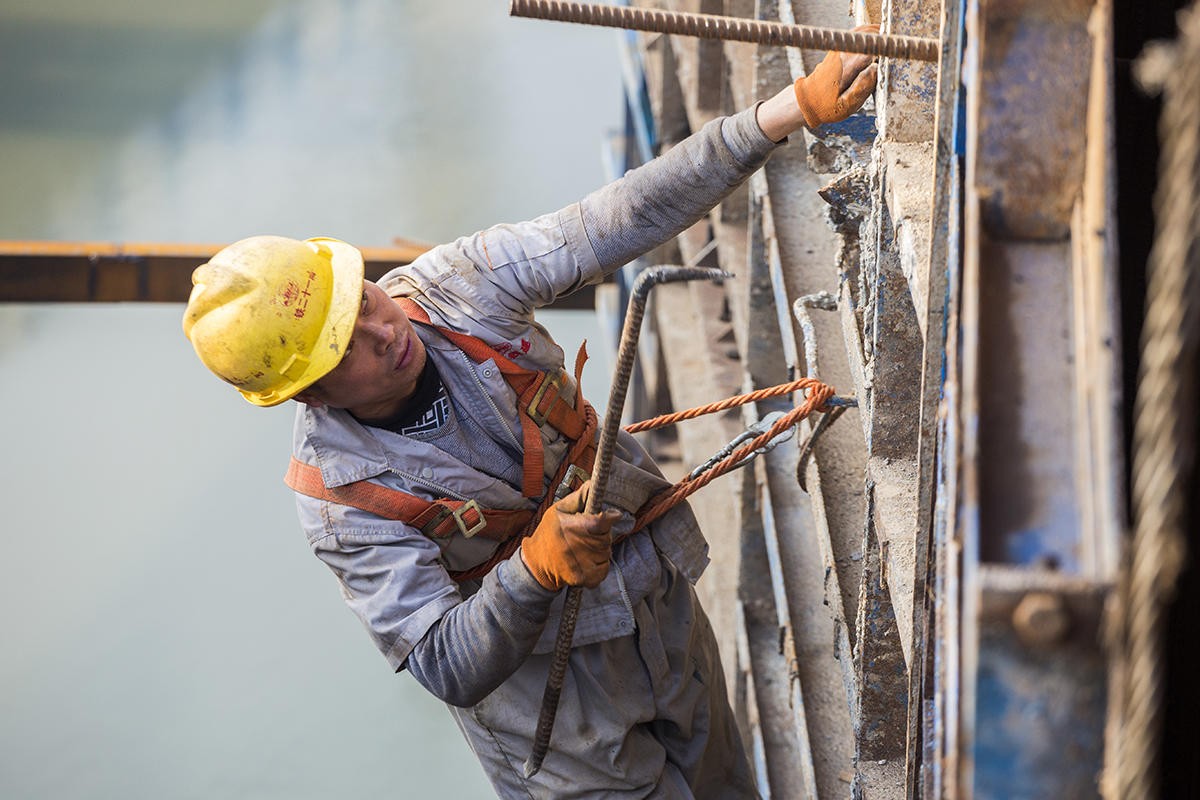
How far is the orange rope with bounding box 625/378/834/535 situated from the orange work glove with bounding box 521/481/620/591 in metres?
0.35

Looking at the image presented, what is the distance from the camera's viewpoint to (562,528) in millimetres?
2559

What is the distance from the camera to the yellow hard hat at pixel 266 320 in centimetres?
261

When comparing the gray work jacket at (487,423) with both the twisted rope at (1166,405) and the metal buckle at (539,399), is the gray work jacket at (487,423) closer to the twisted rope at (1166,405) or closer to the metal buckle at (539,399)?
the metal buckle at (539,399)

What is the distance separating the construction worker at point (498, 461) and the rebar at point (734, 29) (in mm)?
349

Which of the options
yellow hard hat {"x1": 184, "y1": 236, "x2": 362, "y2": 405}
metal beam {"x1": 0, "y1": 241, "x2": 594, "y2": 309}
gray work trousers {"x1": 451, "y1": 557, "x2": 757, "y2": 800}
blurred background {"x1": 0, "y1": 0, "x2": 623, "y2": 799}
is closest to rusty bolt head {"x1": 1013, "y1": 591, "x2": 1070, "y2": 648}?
yellow hard hat {"x1": 184, "y1": 236, "x2": 362, "y2": 405}

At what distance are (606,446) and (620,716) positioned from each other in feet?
3.13

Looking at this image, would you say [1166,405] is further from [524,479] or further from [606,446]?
[524,479]

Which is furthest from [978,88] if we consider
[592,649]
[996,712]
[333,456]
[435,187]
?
[435,187]

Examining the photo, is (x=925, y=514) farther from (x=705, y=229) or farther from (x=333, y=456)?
(x=705, y=229)

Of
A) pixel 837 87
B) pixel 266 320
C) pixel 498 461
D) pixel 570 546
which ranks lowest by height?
pixel 570 546

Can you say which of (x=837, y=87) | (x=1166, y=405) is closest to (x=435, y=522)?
(x=837, y=87)

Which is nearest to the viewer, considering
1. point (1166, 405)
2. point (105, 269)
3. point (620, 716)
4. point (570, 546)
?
point (1166, 405)

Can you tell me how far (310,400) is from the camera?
2.76 m

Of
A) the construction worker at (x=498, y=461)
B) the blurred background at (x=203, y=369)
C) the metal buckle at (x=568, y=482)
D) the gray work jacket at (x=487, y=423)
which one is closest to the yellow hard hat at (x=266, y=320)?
the construction worker at (x=498, y=461)
